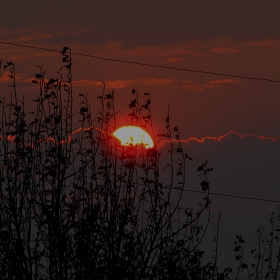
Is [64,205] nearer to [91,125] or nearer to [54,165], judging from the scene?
[54,165]

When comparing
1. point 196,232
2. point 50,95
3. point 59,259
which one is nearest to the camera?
point 59,259

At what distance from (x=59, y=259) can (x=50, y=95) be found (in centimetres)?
224

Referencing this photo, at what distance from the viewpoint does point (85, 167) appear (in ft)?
31.4

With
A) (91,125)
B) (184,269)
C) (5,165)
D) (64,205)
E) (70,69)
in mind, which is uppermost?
(70,69)

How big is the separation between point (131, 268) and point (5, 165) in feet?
7.37

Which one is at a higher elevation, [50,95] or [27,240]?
[50,95]

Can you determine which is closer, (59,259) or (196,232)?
(59,259)

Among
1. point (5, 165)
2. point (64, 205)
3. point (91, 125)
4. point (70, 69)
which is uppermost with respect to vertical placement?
point (70, 69)

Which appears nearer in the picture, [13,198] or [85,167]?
[13,198]

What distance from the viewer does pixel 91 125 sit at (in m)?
9.72

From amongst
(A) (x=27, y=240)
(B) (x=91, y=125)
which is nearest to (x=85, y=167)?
(B) (x=91, y=125)

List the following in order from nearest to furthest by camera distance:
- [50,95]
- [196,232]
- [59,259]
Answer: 1. [59,259]
2. [50,95]
3. [196,232]

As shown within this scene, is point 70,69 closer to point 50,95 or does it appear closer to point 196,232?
point 50,95

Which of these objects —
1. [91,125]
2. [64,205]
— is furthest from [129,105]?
[64,205]
